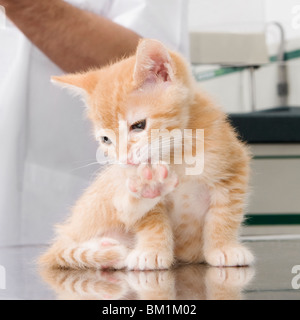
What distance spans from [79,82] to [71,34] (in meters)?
0.31

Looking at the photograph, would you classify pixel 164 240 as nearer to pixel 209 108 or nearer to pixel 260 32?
pixel 209 108

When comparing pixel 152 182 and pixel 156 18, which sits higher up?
pixel 156 18

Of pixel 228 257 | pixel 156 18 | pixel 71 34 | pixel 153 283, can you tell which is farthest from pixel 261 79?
pixel 153 283

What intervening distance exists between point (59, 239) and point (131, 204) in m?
0.12

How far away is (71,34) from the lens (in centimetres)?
84

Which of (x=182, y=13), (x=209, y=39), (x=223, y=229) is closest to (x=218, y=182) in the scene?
(x=223, y=229)

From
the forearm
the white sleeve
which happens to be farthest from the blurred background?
the forearm

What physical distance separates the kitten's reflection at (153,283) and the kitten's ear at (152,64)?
190mm

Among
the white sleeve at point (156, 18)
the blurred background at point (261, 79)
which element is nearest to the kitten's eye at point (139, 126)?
the white sleeve at point (156, 18)

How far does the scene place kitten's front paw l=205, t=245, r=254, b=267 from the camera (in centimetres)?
55

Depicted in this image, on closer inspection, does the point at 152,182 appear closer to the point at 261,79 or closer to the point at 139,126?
the point at 139,126

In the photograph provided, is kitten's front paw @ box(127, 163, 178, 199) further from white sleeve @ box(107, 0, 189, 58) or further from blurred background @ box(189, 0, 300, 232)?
blurred background @ box(189, 0, 300, 232)

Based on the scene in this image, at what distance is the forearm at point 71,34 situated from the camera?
2.57 ft

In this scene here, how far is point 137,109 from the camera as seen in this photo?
514mm
